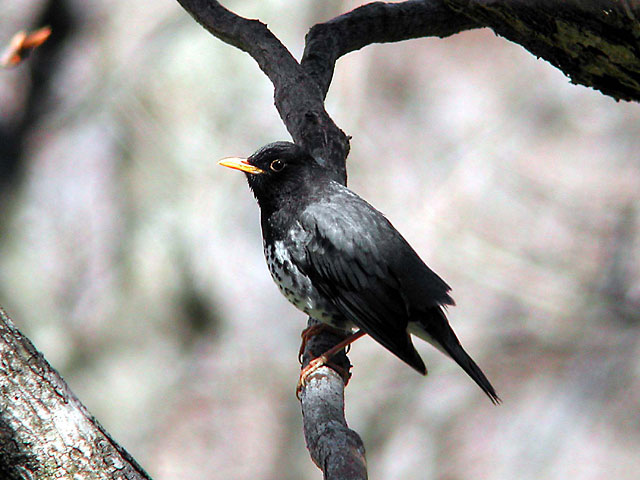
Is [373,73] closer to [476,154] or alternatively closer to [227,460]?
[476,154]

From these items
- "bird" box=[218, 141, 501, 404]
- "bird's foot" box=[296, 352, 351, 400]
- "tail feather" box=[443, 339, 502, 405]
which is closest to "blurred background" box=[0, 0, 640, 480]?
"tail feather" box=[443, 339, 502, 405]

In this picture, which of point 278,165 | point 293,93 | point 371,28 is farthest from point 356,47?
point 278,165

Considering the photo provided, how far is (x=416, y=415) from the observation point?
7.37m

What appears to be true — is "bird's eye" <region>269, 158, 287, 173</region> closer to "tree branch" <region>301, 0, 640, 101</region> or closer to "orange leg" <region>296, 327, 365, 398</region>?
"tree branch" <region>301, 0, 640, 101</region>

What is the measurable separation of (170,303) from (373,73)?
3.11m

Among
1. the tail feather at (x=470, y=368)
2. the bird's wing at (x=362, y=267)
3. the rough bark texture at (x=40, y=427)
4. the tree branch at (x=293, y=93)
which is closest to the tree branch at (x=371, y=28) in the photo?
the tree branch at (x=293, y=93)

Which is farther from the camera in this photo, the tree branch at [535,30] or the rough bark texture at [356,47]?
the tree branch at [535,30]

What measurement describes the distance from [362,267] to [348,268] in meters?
0.07

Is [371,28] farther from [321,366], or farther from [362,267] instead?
[321,366]

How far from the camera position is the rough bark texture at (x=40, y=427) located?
2.58m

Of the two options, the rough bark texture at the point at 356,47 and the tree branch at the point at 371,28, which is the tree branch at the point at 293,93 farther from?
the tree branch at the point at 371,28

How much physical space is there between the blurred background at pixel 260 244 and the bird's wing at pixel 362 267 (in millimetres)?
3378

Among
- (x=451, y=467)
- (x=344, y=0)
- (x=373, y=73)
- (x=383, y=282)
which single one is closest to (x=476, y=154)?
(x=373, y=73)

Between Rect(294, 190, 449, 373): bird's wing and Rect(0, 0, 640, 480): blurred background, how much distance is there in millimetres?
3378
